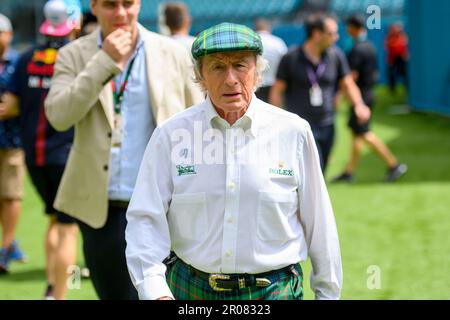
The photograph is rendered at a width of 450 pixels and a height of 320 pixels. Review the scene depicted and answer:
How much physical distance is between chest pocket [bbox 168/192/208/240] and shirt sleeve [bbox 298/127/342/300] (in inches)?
15.4

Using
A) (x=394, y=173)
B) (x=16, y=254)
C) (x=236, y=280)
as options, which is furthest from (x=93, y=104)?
(x=394, y=173)

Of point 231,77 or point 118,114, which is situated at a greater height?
point 231,77

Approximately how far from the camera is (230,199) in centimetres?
346

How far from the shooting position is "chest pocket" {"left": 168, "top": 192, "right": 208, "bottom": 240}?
348 cm

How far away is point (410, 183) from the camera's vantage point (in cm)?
1234

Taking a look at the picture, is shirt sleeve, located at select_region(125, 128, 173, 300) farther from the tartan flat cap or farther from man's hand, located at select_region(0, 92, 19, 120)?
man's hand, located at select_region(0, 92, 19, 120)

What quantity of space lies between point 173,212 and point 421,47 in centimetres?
1796

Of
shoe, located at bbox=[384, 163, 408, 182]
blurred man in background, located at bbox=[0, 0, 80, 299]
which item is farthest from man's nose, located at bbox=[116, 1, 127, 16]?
shoe, located at bbox=[384, 163, 408, 182]

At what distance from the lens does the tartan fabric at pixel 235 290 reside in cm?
349

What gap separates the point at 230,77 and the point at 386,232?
621cm

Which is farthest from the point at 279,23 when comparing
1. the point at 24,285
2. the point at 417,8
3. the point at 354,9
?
the point at 24,285

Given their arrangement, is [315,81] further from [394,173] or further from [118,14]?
[118,14]

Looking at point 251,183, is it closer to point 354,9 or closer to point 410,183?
point 410,183
